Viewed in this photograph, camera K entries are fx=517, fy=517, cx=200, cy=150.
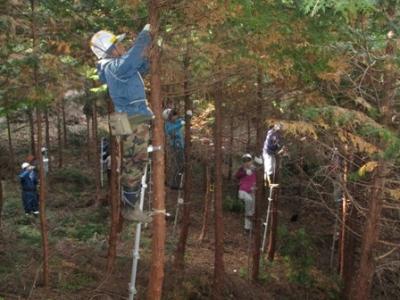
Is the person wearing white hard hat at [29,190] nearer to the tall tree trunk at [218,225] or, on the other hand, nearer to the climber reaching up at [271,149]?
the climber reaching up at [271,149]

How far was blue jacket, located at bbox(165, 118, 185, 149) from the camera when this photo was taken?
42.9ft

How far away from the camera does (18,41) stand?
9367 mm

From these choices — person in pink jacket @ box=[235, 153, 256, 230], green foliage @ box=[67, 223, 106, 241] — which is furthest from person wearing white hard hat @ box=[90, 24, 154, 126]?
person in pink jacket @ box=[235, 153, 256, 230]

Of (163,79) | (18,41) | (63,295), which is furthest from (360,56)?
(63,295)

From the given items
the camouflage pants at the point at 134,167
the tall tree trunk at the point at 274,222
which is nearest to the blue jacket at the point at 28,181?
the tall tree trunk at the point at 274,222

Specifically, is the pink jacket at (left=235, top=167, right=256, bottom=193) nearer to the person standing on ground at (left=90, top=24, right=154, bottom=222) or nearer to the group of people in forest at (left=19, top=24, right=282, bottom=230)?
the group of people in forest at (left=19, top=24, right=282, bottom=230)

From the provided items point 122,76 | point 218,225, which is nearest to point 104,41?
point 122,76

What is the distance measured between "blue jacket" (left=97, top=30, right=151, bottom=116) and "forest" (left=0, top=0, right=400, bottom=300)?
0.07 ft

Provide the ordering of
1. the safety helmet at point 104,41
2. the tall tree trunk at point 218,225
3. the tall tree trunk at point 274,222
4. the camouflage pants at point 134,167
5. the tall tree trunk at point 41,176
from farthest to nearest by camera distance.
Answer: the tall tree trunk at point 274,222, the tall tree trunk at point 218,225, the tall tree trunk at point 41,176, the camouflage pants at point 134,167, the safety helmet at point 104,41

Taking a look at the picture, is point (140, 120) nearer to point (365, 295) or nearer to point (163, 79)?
point (163, 79)

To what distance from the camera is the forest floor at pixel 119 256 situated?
34.3 ft

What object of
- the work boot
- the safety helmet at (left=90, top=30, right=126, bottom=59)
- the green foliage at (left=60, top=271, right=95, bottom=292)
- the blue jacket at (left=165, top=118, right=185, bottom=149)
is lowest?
the green foliage at (left=60, top=271, right=95, bottom=292)

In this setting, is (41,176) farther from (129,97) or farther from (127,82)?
(127,82)

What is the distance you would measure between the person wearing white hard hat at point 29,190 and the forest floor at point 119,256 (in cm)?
43
